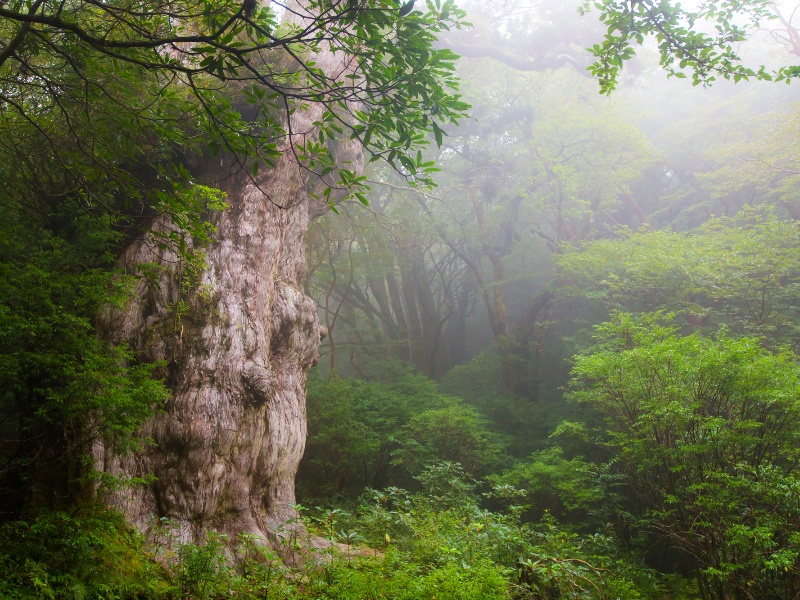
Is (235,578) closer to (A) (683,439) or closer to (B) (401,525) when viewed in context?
(B) (401,525)

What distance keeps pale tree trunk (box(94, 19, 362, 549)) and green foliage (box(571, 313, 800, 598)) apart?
3.61 meters

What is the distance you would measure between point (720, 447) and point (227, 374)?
4.77 m

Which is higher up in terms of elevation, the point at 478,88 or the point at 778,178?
the point at 478,88

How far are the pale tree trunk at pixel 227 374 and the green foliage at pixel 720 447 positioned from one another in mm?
3615

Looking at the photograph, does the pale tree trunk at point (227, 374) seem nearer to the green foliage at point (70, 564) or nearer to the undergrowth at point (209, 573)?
the undergrowth at point (209, 573)

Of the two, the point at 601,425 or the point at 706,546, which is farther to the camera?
the point at 601,425

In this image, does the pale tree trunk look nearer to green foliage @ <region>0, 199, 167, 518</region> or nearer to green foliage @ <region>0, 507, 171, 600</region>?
green foliage @ <region>0, 199, 167, 518</region>

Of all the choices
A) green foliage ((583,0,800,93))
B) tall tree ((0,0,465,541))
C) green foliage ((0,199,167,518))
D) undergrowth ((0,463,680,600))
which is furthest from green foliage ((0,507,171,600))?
green foliage ((583,0,800,93))

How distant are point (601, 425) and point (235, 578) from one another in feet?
26.3

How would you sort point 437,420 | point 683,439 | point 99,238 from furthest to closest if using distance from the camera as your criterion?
point 437,420
point 683,439
point 99,238

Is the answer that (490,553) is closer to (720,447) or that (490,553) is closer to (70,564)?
(720,447)

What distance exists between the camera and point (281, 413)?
547cm

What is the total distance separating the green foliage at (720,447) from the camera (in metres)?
4.39

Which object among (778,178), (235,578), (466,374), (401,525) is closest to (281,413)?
(401,525)
